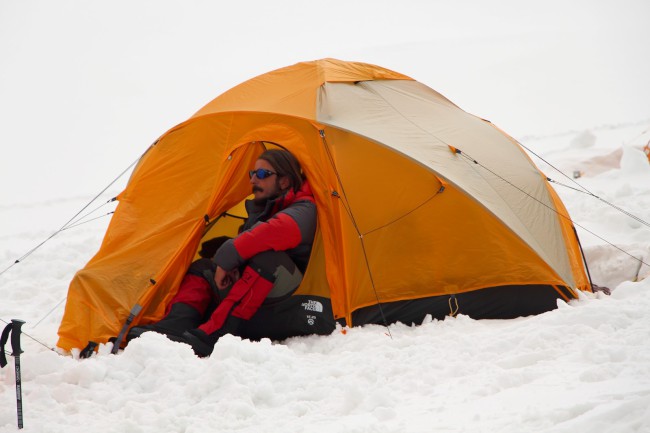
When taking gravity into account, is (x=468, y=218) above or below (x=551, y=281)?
above

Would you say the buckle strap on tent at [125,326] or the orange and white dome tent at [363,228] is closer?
the buckle strap on tent at [125,326]

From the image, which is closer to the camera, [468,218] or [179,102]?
[468,218]

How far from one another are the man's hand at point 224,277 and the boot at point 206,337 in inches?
11.2

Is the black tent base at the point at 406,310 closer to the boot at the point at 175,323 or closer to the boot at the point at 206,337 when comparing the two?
the boot at the point at 206,337

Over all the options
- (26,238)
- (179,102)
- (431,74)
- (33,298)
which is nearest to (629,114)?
(431,74)

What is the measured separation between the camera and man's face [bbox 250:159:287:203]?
532 centimetres

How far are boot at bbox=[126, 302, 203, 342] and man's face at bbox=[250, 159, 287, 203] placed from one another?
972mm

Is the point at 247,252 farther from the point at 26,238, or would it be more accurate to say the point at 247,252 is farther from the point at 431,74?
the point at 431,74

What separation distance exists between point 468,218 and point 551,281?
718mm

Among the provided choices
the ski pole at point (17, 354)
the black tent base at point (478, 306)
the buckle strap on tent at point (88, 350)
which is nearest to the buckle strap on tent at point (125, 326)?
the buckle strap on tent at point (88, 350)

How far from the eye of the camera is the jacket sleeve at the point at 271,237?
16.2 feet

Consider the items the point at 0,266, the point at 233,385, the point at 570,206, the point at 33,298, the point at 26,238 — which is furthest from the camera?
the point at 26,238

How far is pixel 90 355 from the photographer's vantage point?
15.5 ft

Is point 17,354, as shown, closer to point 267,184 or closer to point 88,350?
point 88,350
